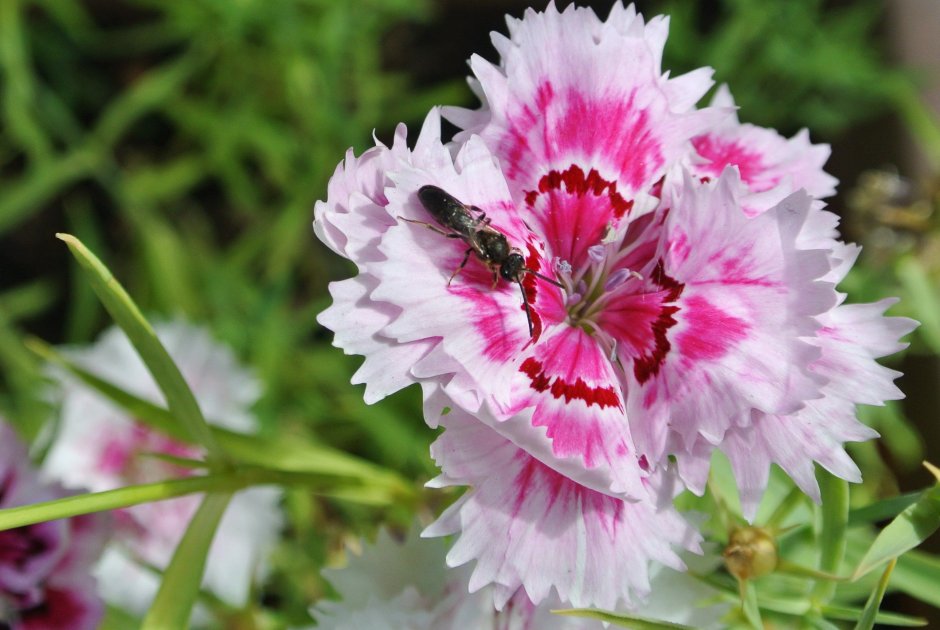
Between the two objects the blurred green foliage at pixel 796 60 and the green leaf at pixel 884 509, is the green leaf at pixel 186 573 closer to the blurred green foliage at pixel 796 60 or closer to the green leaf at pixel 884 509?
the green leaf at pixel 884 509

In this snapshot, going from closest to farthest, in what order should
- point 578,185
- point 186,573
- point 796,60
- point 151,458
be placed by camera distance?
point 578,185, point 186,573, point 151,458, point 796,60

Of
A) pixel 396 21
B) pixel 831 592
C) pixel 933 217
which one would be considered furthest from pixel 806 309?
pixel 396 21

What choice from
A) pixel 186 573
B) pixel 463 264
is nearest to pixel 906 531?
pixel 463 264

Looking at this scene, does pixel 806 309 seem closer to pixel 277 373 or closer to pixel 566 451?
pixel 566 451

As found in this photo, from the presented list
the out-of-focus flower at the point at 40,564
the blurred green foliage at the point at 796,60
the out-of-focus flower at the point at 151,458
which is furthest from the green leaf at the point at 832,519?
the blurred green foliage at the point at 796,60

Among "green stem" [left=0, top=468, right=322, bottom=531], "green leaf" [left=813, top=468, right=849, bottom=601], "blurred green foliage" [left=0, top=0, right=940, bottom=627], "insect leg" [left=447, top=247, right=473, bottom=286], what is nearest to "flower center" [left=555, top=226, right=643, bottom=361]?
"insect leg" [left=447, top=247, right=473, bottom=286]

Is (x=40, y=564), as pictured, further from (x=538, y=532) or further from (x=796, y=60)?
(x=796, y=60)
